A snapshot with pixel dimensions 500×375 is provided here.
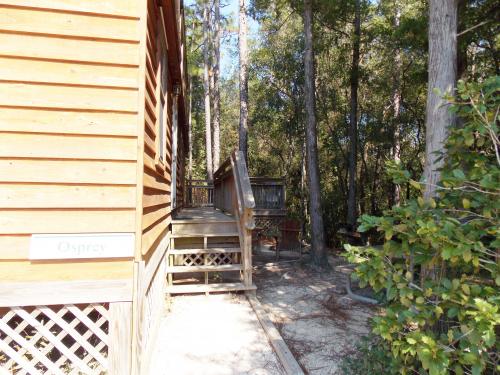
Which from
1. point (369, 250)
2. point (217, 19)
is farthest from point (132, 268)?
point (217, 19)

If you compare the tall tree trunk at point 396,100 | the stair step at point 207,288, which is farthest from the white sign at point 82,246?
the tall tree trunk at point 396,100

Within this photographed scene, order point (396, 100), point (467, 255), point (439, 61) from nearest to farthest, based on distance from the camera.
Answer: point (467, 255), point (439, 61), point (396, 100)

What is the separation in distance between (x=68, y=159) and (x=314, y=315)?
391 cm

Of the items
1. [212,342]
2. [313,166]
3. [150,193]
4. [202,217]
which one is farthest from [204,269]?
[313,166]

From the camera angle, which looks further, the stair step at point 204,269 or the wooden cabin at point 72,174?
the stair step at point 204,269

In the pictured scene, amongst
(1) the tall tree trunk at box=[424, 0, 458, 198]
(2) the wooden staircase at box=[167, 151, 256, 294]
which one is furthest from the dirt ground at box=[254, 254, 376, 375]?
(1) the tall tree trunk at box=[424, 0, 458, 198]

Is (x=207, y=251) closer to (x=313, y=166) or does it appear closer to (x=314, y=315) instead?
(x=314, y=315)

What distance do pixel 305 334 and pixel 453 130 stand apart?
9.69 ft

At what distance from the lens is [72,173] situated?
2.42 meters

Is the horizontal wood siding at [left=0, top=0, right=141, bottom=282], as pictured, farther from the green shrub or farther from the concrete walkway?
the green shrub

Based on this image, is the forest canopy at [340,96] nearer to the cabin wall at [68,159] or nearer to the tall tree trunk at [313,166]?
the tall tree trunk at [313,166]

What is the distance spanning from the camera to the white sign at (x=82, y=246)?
7.72 ft

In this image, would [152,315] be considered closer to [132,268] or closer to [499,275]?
[132,268]

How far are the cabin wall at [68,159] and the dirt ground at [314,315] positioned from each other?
2046 mm
